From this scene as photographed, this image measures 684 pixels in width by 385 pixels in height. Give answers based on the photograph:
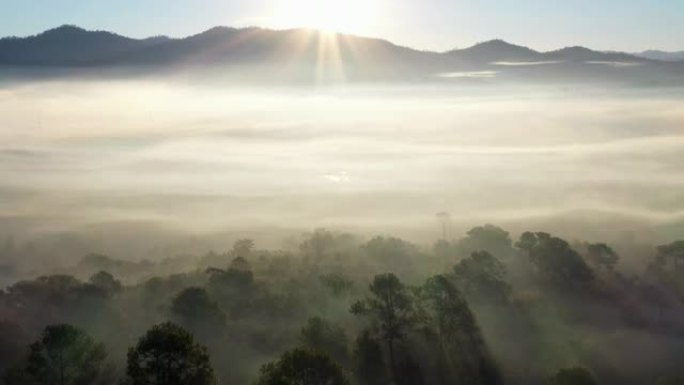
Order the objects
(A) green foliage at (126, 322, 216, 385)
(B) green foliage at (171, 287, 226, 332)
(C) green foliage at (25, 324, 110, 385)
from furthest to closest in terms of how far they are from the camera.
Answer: (B) green foliage at (171, 287, 226, 332) → (C) green foliage at (25, 324, 110, 385) → (A) green foliage at (126, 322, 216, 385)

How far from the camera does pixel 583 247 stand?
13000 cm

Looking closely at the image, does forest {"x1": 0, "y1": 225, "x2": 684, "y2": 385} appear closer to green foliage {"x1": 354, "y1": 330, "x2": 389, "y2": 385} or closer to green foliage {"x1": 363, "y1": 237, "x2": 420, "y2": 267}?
green foliage {"x1": 354, "y1": 330, "x2": 389, "y2": 385}

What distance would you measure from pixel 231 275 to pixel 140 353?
4454cm

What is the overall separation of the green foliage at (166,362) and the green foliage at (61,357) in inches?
379

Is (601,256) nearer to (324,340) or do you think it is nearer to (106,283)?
(324,340)

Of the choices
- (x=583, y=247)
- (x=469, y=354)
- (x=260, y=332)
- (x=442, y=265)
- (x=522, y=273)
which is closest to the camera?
(x=469, y=354)

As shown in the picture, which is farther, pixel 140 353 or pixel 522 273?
pixel 522 273

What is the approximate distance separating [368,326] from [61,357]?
30.2 meters

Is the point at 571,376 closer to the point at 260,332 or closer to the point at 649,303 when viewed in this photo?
the point at 260,332

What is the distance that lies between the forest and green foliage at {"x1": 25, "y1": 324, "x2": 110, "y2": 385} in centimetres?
11

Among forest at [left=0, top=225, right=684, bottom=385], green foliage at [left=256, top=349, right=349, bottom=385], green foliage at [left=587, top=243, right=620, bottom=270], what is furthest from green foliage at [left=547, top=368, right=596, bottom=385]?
green foliage at [left=587, top=243, right=620, bottom=270]

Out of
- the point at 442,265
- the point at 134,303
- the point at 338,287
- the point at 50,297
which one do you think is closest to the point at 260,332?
the point at 338,287

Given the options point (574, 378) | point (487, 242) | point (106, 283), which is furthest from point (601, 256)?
point (106, 283)

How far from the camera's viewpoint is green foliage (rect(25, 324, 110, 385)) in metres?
53.8
